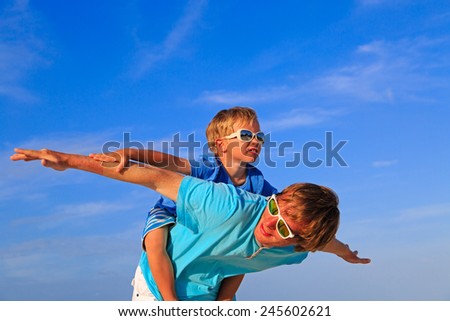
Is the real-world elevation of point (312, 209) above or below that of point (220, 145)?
below

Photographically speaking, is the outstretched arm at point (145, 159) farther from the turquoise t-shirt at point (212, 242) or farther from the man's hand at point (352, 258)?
the man's hand at point (352, 258)

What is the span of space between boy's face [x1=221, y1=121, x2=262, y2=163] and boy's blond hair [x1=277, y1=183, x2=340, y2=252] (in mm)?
1966

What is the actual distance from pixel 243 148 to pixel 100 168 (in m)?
2.89

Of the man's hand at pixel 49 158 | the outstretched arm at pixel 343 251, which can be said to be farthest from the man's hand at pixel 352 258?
the man's hand at pixel 49 158

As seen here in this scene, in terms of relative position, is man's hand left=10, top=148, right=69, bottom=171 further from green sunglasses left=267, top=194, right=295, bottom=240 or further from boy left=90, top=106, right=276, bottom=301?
green sunglasses left=267, top=194, right=295, bottom=240

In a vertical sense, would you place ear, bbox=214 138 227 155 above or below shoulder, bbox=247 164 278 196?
above

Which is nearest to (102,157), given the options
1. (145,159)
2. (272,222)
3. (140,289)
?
(145,159)

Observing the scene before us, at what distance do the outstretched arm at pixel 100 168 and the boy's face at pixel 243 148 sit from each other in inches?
93.5

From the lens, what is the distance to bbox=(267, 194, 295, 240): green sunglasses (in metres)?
5.59

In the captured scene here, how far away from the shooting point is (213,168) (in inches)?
286

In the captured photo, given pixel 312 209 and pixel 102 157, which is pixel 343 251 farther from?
pixel 102 157

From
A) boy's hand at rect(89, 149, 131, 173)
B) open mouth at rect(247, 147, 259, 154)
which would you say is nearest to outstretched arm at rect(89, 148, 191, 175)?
boy's hand at rect(89, 149, 131, 173)
